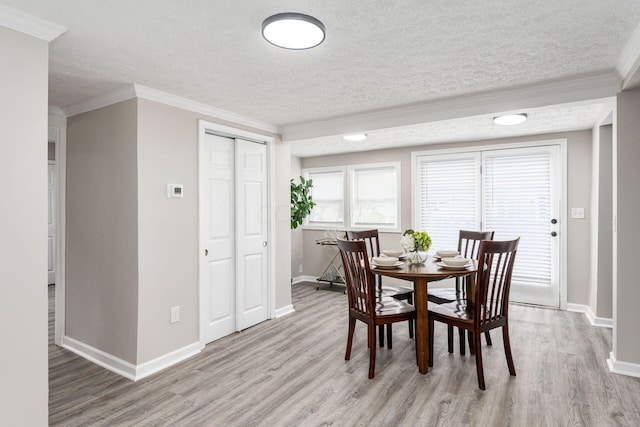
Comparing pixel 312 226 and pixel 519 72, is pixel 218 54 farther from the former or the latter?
pixel 312 226

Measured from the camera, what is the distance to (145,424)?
226cm

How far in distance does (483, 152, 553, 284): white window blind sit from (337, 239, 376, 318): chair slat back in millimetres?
2899

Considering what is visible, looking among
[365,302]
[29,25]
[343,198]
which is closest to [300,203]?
[343,198]

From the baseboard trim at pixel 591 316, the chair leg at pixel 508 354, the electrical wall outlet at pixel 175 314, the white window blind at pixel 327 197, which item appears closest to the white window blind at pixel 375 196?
the white window blind at pixel 327 197

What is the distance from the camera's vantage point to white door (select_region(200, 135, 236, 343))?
3533 mm

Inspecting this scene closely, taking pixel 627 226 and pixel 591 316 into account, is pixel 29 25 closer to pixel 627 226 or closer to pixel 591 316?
pixel 627 226

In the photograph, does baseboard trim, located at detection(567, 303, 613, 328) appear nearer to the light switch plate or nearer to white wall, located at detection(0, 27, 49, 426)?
the light switch plate

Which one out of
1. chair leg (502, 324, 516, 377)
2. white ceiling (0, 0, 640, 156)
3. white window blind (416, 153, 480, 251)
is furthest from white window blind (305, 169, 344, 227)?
chair leg (502, 324, 516, 377)

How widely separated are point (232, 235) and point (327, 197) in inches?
113

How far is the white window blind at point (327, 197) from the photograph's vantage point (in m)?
6.36

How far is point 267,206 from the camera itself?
434 centimetres

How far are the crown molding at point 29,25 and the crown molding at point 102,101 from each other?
2.95 ft

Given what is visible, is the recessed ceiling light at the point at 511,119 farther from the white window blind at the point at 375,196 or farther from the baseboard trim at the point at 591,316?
the baseboard trim at the point at 591,316

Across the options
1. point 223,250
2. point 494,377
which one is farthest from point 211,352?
point 494,377
